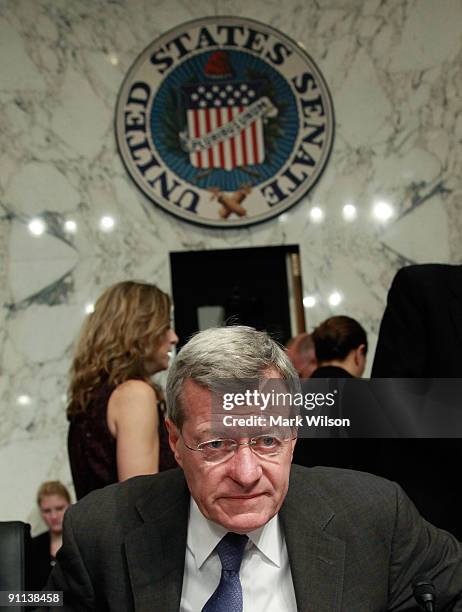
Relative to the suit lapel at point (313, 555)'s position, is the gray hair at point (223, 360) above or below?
above

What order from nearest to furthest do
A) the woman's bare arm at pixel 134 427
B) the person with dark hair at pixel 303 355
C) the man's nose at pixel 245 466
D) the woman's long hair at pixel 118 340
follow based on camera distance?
1. the man's nose at pixel 245 466
2. the woman's bare arm at pixel 134 427
3. the woman's long hair at pixel 118 340
4. the person with dark hair at pixel 303 355

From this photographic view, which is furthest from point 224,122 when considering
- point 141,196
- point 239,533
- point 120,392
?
point 239,533

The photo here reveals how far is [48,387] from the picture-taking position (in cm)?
436

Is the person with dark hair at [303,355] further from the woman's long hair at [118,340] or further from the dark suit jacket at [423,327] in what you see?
the dark suit jacket at [423,327]

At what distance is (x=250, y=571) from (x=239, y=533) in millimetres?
64

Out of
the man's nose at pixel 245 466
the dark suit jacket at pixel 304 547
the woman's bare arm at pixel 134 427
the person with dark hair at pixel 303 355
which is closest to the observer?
the man's nose at pixel 245 466

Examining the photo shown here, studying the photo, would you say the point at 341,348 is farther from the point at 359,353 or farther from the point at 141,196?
the point at 141,196

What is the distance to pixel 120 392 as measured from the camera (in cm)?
250

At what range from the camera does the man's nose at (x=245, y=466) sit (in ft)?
4.99

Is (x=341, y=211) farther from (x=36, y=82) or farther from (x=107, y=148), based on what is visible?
(x=36, y=82)

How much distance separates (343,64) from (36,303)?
1.71m

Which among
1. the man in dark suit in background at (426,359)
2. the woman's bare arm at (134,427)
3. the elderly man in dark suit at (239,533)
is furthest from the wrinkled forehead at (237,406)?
the woman's bare arm at (134,427)

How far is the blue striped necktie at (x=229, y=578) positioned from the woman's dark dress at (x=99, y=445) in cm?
91

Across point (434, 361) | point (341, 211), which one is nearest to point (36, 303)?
point (341, 211)
